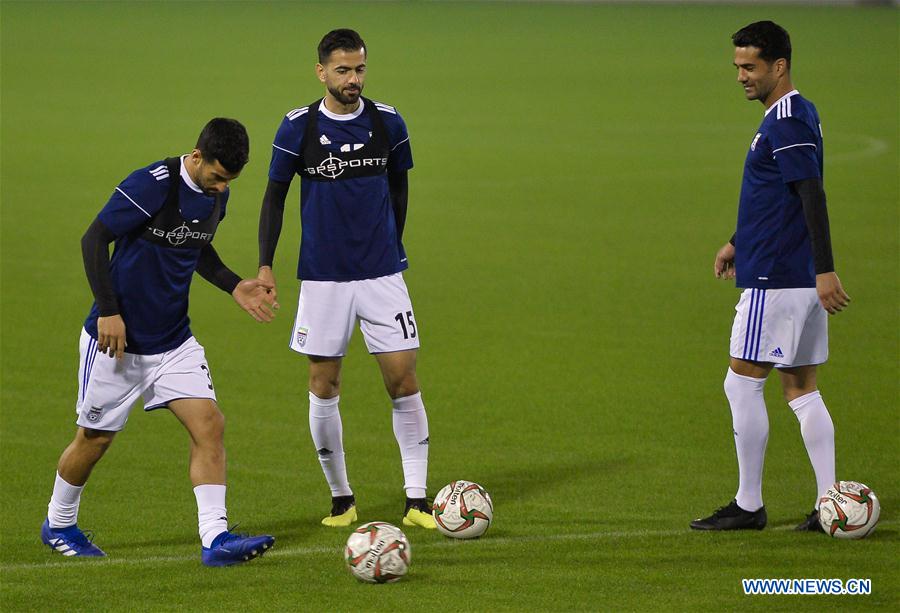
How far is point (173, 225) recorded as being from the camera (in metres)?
7.36

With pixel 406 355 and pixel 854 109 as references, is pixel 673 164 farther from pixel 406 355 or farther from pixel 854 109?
pixel 406 355

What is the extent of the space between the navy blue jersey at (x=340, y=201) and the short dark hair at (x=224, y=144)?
2.93ft

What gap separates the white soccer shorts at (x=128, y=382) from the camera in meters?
7.50

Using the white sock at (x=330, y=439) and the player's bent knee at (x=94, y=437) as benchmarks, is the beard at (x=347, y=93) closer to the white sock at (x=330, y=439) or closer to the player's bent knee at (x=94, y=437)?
Result: the white sock at (x=330, y=439)

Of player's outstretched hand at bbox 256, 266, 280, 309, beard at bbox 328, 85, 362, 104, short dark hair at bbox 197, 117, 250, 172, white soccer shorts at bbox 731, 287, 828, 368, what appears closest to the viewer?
short dark hair at bbox 197, 117, 250, 172

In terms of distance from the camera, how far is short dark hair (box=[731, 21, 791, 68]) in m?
7.71

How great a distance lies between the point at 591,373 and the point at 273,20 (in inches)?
1766

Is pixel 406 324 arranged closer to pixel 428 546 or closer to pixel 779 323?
pixel 428 546

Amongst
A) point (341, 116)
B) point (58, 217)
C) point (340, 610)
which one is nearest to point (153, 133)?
point (58, 217)

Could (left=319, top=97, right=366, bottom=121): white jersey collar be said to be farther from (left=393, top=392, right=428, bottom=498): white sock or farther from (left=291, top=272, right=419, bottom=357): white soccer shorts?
(left=393, top=392, right=428, bottom=498): white sock

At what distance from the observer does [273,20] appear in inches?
2164

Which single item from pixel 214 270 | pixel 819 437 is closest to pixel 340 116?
pixel 214 270

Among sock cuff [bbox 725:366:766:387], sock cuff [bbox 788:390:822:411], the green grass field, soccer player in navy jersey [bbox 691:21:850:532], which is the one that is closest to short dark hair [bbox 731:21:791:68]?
soccer player in navy jersey [bbox 691:21:850:532]

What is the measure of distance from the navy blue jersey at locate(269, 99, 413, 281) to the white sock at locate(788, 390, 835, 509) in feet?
7.60
